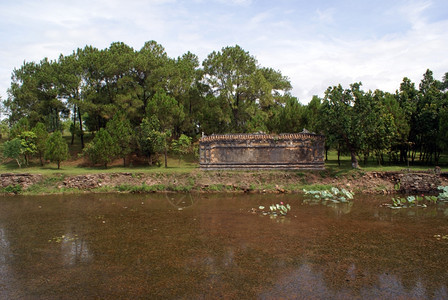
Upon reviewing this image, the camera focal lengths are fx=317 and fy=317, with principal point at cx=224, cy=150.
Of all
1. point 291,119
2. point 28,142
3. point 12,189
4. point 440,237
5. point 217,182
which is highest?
point 291,119

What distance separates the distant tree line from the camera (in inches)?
1241

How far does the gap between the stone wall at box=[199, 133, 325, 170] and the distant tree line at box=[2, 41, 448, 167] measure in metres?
2.21

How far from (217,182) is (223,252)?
1511 cm

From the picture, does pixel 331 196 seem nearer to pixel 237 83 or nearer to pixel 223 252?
pixel 223 252

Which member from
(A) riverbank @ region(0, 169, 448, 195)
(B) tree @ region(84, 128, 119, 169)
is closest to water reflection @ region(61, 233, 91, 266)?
(A) riverbank @ region(0, 169, 448, 195)

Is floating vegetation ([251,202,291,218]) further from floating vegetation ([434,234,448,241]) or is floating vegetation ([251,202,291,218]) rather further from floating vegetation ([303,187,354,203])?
floating vegetation ([434,234,448,241])

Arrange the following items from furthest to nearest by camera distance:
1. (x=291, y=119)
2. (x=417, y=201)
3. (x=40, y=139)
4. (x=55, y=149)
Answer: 1. (x=291, y=119)
2. (x=40, y=139)
3. (x=55, y=149)
4. (x=417, y=201)

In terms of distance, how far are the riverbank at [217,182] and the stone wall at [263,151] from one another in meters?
1.54

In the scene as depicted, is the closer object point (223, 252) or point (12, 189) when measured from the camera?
point (223, 252)

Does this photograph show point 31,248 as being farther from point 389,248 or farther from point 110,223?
point 389,248

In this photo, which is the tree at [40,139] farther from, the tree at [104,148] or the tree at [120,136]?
the tree at [120,136]

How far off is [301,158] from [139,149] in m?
18.5

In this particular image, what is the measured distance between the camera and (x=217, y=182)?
1073 inches

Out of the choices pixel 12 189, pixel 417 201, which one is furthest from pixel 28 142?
pixel 417 201
